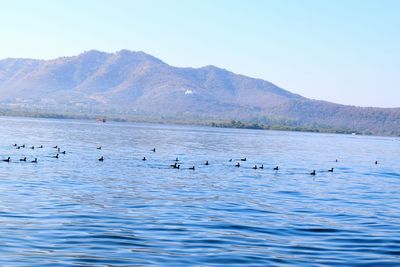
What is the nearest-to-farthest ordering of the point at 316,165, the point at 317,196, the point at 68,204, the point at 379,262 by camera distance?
the point at 379,262, the point at 68,204, the point at 317,196, the point at 316,165

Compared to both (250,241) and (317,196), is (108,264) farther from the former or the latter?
(317,196)

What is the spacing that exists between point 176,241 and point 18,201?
11753mm

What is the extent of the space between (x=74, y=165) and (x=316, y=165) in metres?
30.2

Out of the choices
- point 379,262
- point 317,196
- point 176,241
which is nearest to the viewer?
point 379,262

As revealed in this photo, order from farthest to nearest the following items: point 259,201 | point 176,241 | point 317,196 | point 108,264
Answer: point 317,196
point 259,201
point 176,241
point 108,264

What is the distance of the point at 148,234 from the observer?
26047 mm

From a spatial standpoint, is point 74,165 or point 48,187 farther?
point 74,165

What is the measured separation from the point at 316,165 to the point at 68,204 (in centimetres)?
4596

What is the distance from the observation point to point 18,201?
109ft

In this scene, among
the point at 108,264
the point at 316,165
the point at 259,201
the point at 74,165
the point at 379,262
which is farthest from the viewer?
the point at 316,165

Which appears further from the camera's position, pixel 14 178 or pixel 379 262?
pixel 14 178

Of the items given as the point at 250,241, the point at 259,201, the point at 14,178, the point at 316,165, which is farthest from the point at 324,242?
the point at 316,165

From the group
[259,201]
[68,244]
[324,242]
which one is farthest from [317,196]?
[68,244]

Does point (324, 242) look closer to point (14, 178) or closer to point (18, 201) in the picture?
point (18, 201)
